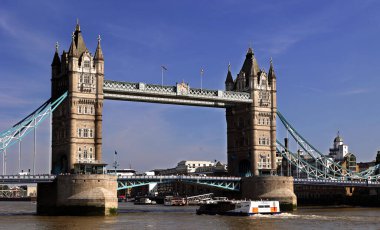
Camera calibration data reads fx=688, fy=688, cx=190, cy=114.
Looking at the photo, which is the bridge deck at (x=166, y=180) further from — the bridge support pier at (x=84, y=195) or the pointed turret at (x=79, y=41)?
the pointed turret at (x=79, y=41)

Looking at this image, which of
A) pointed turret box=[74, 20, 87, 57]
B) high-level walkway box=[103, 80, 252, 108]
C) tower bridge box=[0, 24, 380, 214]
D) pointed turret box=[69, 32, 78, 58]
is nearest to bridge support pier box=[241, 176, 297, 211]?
tower bridge box=[0, 24, 380, 214]

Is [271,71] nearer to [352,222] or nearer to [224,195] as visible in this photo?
[224,195]

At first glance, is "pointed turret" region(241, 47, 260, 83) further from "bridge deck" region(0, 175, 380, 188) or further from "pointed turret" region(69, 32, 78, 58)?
"pointed turret" region(69, 32, 78, 58)

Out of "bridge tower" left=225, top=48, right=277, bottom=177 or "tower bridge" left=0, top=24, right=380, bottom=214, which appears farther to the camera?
"bridge tower" left=225, top=48, right=277, bottom=177

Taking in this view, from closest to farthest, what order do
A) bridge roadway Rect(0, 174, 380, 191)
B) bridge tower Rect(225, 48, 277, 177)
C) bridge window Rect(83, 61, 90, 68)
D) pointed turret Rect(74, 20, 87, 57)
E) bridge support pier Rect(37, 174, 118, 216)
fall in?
1. bridge roadway Rect(0, 174, 380, 191)
2. bridge support pier Rect(37, 174, 118, 216)
3. bridge window Rect(83, 61, 90, 68)
4. pointed turret Rect(74, 20, 87, 57)
5. bridge tower Rect(225, 48, 277, 177)

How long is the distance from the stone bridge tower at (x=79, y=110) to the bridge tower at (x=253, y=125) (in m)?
30.5

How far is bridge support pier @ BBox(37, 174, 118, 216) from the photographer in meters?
91.2

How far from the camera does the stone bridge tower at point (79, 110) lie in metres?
102

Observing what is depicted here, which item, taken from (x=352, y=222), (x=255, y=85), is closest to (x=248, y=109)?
(x=255, y=85)

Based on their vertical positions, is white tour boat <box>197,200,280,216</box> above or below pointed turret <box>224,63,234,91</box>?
below

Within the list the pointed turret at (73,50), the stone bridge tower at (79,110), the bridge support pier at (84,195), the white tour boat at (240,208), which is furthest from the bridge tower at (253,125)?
the bridge support pier at (84,195)

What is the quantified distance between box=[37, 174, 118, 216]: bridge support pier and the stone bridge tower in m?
7.64

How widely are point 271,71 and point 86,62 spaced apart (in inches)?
1512

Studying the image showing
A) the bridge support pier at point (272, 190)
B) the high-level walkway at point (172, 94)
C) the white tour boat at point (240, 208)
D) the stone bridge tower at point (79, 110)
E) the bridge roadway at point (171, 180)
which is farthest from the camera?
the bridge support pier at point (272, 190)
